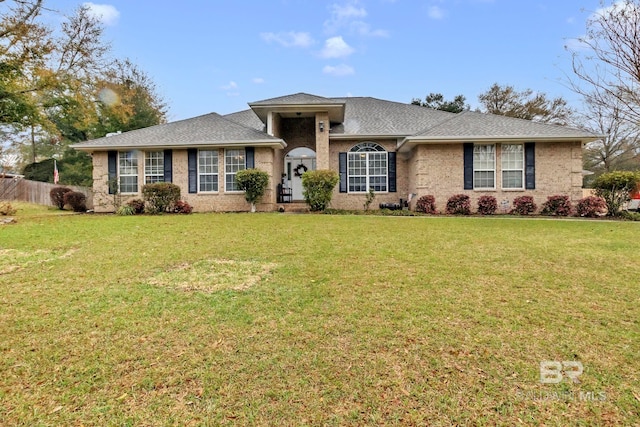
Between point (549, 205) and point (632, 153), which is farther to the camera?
point (632, 153)

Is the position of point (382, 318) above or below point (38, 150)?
below

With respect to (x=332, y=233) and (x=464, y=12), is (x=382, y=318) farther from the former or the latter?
(x=464, y=12)

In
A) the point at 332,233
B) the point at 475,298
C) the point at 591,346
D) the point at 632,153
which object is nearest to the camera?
the point at 591,346

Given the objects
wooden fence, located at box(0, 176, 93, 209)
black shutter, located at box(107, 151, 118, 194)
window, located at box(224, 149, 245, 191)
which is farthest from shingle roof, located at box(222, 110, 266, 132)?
wooden fence, located at box(0, 176, 93, 209)

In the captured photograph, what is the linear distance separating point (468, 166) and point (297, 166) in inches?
308

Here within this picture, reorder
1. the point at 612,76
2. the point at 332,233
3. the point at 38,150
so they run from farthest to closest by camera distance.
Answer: the point at 38,150 < the point at 332,233 < the point at 612,76

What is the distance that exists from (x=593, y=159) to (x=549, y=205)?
2405 centimetres

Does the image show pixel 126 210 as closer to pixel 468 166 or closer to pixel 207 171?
pixel 207 171

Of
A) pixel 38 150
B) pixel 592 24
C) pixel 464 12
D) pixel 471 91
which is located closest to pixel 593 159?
pixel 471 91

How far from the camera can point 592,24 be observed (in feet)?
24.1

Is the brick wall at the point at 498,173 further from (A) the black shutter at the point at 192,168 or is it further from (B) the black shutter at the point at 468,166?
(A) the black shutter at the point at 192,168

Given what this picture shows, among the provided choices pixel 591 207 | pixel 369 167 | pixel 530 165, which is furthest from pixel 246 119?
pixel 591 207

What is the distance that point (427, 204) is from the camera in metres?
14.8

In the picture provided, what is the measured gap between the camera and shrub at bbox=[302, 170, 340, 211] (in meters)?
14.3
